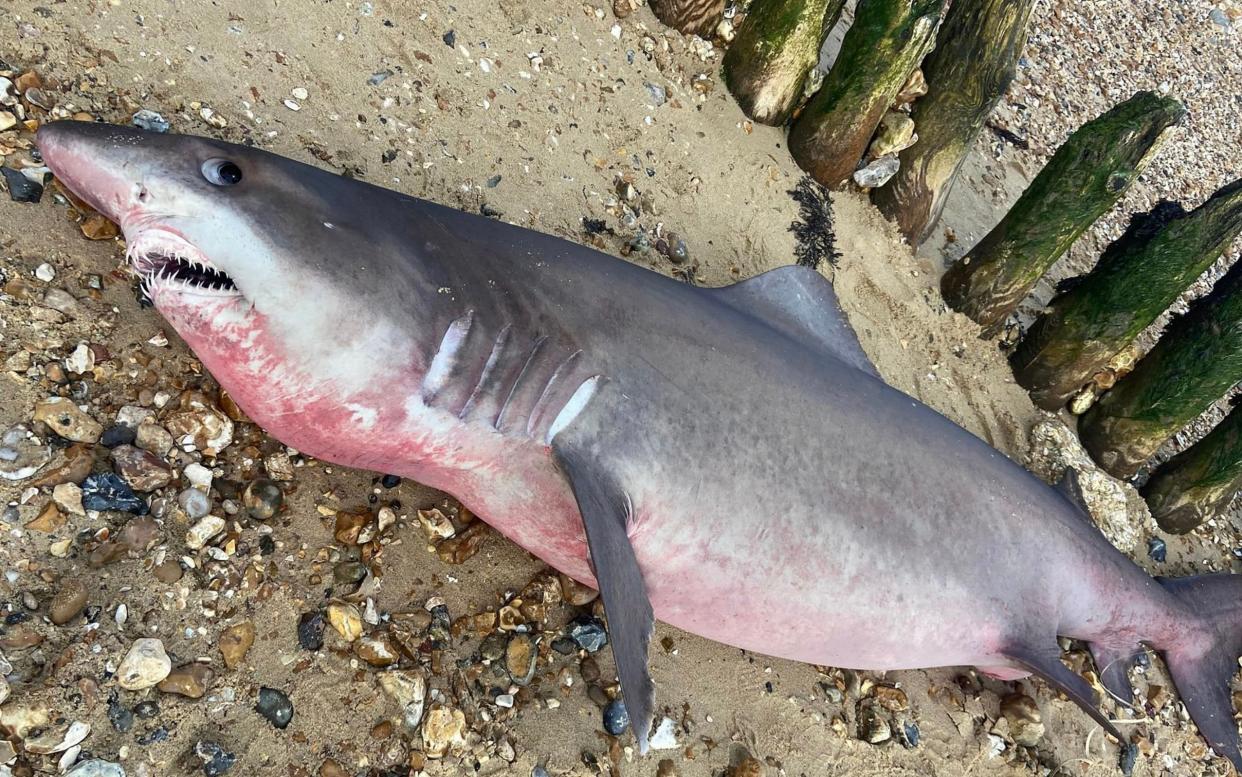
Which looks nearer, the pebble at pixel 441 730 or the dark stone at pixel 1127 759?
the pebble at pixel 441 730

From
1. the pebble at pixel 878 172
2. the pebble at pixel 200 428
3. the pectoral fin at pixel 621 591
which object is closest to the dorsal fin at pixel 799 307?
the pectoral fin at pixel 621 591

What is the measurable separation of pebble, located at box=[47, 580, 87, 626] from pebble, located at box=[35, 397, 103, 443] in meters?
0.42

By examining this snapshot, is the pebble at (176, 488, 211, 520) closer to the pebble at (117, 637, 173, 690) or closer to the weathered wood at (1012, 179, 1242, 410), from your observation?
the pebble at (117, 637, 173, 690)

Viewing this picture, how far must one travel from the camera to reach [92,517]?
2121mm

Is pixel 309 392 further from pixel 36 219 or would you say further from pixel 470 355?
pixel 36 219

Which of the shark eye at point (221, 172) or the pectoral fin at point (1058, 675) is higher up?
the shark eye at point (221, 172)

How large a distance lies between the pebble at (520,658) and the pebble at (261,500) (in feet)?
2.80

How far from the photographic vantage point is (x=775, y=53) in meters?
4.16

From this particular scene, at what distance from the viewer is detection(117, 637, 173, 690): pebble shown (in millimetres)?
1962

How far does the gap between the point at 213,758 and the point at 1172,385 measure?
481cm

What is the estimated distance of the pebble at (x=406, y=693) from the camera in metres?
2.26

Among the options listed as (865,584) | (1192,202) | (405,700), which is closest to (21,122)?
(405,700)

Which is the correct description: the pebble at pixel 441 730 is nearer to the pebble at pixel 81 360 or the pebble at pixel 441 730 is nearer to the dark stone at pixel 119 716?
the dark stone at pixel 119 716

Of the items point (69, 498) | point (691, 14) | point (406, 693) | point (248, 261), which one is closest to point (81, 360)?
point (69, 498)
